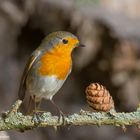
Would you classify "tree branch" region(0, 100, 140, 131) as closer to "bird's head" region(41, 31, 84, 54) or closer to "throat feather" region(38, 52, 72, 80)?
"bird's head" region(41, 31, 84, 54)

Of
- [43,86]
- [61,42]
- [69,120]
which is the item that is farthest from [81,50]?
[69,120]

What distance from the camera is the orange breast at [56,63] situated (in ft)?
10.6

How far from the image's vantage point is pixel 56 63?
322 cm

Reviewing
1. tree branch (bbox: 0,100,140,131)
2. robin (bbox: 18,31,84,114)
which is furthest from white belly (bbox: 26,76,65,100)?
tree branch (bbox: 0,100,140,131)

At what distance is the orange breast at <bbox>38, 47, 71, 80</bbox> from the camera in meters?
3.23

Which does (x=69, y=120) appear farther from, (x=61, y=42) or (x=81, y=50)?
(x=81, y=50)

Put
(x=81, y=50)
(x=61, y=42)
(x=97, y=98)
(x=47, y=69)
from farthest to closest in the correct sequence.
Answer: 1. (x=81, y=50)
2. (x=47, y=69)
3. (x=61, y=42)
4. (x=97, y=98)

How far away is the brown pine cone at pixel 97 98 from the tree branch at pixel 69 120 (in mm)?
40

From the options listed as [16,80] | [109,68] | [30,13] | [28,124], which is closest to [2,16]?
[30,13]

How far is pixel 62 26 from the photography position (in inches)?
245

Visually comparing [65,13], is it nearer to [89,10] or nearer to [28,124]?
[89,10]

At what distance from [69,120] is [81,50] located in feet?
14.1

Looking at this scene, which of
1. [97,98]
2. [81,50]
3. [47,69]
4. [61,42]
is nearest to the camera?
[97,98]

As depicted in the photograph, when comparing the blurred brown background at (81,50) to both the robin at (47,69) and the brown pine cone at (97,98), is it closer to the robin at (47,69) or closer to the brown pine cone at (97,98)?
the robin at (47,69)
